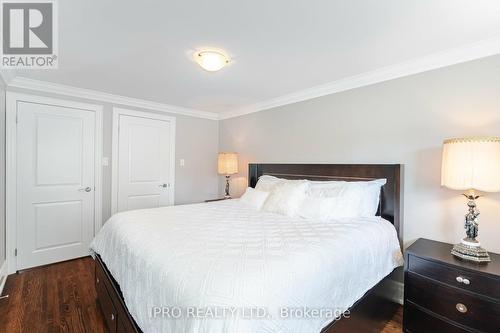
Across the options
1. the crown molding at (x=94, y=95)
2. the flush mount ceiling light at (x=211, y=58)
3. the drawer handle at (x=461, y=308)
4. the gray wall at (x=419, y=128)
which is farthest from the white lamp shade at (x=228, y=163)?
the drawer handle at (x=461, y=308)

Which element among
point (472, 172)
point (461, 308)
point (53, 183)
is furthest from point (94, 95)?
point (461, 308)

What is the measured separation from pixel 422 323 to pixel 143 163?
3.66 m

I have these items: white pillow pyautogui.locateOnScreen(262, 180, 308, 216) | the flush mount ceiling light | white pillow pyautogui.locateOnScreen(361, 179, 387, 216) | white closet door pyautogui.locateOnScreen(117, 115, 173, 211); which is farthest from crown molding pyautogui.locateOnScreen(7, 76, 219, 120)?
white pillow pyautogui.locateOnScreen(361, 179, 387, 216)

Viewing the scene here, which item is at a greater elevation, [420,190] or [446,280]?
[420,190]

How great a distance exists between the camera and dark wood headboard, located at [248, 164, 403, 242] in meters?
2.21

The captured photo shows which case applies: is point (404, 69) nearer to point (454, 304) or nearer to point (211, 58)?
point (211, 58)

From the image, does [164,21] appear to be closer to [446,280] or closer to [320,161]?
[320,161]

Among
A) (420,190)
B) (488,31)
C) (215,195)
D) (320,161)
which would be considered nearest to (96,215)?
(215,195)

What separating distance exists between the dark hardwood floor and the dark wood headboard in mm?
895

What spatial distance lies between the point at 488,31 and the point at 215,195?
3.98 metres

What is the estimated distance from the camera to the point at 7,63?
2.23 meters

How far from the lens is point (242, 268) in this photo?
1.11 metres

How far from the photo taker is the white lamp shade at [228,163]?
3867 millimetres

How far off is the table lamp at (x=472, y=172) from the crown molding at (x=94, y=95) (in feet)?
11.5
